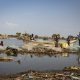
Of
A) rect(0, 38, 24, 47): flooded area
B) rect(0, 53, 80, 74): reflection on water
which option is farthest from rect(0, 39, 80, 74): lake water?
rect(0, 38, 24, 47): flooded area

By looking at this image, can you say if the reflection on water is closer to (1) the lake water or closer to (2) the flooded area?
(1) the lake water

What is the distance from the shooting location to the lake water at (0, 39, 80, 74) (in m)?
6.22

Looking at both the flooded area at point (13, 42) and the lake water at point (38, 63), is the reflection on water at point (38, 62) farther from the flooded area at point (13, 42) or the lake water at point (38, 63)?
the flooded area at point (13, 42)

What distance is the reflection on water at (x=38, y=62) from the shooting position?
626 centimetres

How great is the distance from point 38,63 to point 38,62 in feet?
0.44

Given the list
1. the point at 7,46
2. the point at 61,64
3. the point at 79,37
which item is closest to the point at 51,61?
the point at 61,64

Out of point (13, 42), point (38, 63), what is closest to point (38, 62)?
point (38, 63)

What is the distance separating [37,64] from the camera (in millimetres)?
6559

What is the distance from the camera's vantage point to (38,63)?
6648 millimetres

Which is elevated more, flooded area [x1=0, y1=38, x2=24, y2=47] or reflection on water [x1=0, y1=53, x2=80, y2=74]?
flooded area [x1=0, y1=38, x2=24, y2=47]

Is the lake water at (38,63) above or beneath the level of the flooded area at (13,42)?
beneath

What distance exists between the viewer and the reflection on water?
626cm

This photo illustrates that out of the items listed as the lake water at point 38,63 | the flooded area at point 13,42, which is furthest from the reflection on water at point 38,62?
the flooded area at point 13,42

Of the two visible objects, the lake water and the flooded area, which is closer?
the lake water
